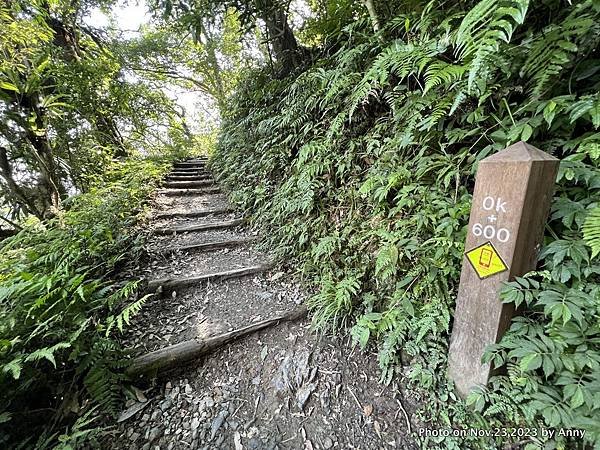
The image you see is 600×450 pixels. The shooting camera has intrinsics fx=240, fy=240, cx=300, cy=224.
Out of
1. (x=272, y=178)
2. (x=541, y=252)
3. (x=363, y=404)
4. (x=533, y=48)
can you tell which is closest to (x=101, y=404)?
(x=363, y=404)

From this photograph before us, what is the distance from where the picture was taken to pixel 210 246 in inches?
127

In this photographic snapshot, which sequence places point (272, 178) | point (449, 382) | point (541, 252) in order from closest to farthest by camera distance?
point (541, 252) → point (449, 382) → point (272, 178)

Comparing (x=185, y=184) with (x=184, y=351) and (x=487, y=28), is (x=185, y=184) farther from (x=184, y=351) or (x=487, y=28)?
(x=487, y=28)

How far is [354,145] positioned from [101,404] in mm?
2625

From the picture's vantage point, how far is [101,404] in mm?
1479

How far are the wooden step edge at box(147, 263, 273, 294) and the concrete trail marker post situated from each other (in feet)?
6.55

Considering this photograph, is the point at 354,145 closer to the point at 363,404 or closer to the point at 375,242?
the point at 375,242

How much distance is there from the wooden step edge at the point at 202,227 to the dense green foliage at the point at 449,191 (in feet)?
4.35

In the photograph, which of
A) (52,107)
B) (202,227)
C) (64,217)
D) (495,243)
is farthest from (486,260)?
(52,107)

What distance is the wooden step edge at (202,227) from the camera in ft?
10.9

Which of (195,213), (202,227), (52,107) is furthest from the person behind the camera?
(195,213)

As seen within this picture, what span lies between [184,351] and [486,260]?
2.10 metres

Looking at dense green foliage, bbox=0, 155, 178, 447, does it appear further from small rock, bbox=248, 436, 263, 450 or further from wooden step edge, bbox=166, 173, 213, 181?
wooden step edge, bbox=166, 173, 213, 181

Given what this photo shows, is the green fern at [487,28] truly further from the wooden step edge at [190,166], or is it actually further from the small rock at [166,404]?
the wooden step edge at [190,166]
